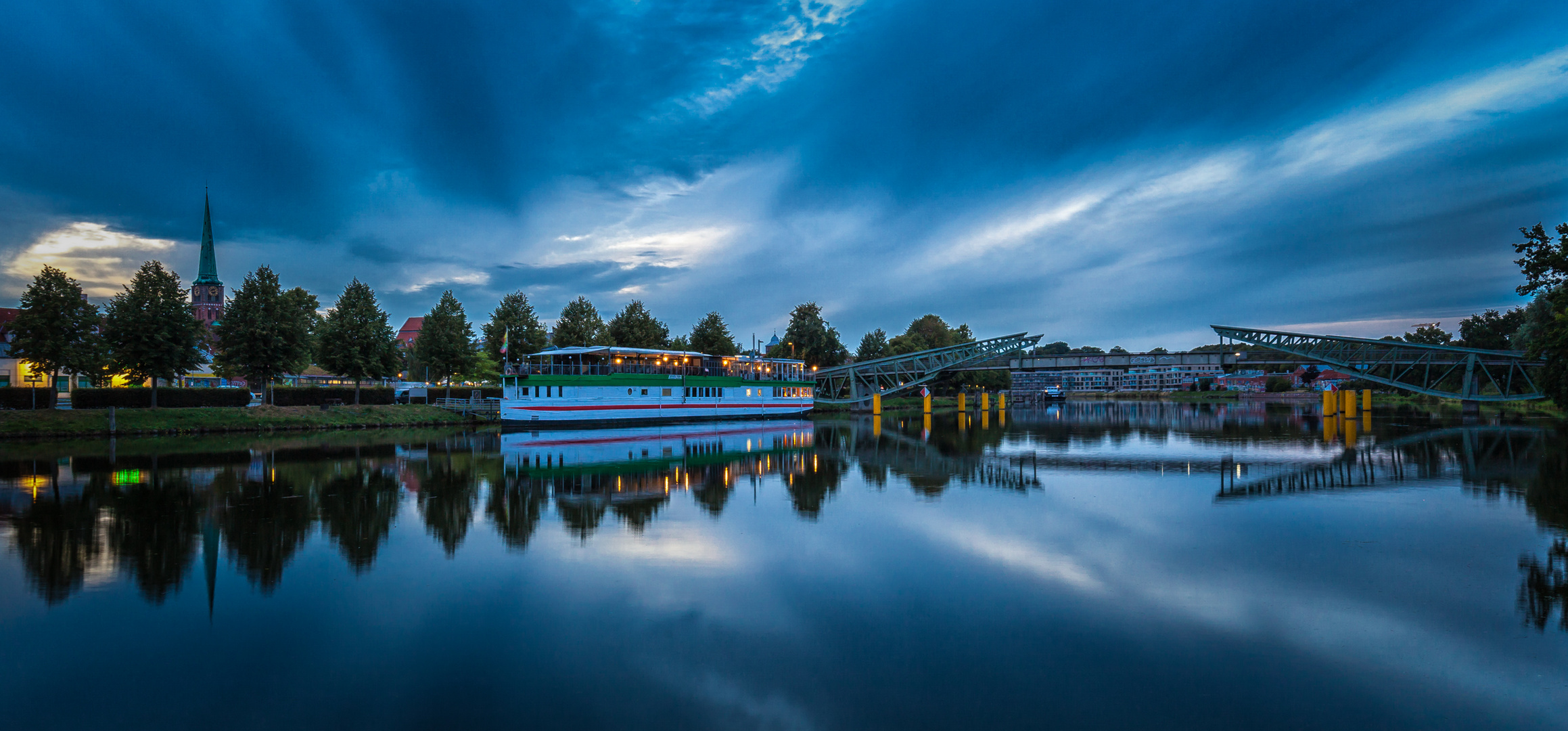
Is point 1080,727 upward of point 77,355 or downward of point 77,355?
downward

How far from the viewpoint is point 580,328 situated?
58156 mm

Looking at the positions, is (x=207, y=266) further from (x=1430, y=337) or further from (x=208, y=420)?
(x=1430, y=337)

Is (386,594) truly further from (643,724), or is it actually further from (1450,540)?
(1450,540)

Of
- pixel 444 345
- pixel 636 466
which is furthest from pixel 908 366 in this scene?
pixel 636 466

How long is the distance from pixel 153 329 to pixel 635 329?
32865mm

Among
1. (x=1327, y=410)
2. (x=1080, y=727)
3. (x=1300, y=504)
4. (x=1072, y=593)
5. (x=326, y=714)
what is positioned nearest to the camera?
(x=1080, y=727)

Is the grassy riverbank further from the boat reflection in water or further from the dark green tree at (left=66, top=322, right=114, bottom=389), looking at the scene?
the boat reflection in water

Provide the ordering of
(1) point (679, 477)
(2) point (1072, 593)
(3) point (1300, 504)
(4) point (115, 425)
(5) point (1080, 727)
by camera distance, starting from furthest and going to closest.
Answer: (4) point (115, 425), (1) point (679, 477), (3) point (1300, 504), (2) point (1072, 593), (5) point (1080, 727)

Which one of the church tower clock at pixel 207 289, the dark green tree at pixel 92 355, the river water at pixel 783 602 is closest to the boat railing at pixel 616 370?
the dark green tree at pixel 92 355

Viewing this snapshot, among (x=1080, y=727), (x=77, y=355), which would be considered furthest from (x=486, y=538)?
(x=77, y=355)

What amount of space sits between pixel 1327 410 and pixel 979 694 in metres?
62.4

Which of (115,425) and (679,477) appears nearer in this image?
(679,477)

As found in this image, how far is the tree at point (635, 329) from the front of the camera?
198 feet

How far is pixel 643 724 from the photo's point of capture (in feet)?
17.2
